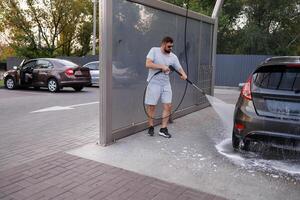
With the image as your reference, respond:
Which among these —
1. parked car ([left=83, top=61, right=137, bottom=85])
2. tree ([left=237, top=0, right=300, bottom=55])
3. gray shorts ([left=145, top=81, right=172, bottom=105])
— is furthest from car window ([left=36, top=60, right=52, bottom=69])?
tree ([left=237, top=0, right=300, bottom=55])

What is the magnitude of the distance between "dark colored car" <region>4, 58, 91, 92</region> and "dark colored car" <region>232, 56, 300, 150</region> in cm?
1060

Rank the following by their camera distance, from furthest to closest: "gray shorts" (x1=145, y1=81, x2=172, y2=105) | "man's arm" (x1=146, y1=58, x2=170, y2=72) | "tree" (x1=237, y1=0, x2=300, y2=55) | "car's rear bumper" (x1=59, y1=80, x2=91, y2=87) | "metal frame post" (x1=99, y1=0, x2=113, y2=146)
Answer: "tree" (x1=237, y1=0, x2=300, y2=55), "car's rear bumper" (x1=59, y1=80, x2=91, y2=87), "gray shorts" (x1=145, y1=81, x2=172, y2=105), "man's arm" (x1=146, y1=58, x2=170, y2=72), "metal frame post" (x1=99, y1=0, x2=113, y2=146)

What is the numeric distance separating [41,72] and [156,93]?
1001 cm

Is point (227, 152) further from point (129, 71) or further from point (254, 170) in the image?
point (129, 71)

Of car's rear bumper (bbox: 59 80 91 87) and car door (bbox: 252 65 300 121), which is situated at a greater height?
car door (bbox: 252 65 300 121)

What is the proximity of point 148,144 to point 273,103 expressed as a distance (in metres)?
2.19

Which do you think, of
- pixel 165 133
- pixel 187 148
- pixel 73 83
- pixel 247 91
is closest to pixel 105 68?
pixel 165 133

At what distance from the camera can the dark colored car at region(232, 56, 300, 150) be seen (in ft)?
15.4

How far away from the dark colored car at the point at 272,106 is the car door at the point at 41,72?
11.3m

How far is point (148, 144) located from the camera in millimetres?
5918

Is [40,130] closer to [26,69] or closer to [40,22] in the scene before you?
[26,69]

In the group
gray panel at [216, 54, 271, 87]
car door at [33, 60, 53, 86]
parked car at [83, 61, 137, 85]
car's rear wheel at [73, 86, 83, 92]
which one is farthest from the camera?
gray panel at [216, 54, 271, 87]

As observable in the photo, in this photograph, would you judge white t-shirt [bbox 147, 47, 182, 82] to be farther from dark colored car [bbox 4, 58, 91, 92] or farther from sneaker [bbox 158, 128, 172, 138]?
dark colored car [bbox 4, 58, 91, 92]

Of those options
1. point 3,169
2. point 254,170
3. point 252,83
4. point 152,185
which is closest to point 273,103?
point 252,83
